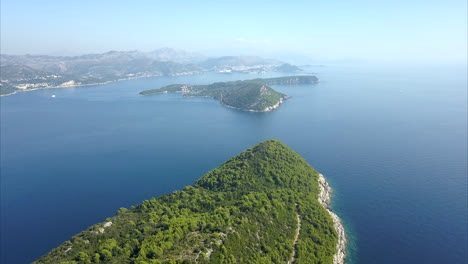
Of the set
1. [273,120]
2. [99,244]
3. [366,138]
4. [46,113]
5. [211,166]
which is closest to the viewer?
[99,244]

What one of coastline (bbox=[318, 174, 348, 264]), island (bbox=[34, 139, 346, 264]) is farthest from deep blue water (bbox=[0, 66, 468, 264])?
island (bbox=[34, 139, 346, 264])

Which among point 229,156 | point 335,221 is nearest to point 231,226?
point 335,221

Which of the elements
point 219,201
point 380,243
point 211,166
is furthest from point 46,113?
point 380,243

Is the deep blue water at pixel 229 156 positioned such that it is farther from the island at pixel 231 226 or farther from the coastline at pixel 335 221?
the island at pixel 231 226

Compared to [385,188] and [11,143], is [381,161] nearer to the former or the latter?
[385,188]

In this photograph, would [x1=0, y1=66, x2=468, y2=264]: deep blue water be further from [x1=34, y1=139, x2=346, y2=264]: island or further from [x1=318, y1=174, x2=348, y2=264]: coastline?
[x1=34, y1=139, x2=346, y2=264]: island

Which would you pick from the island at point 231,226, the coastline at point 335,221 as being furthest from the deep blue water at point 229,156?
the island at point 231,226

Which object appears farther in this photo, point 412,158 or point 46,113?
point 46,113
